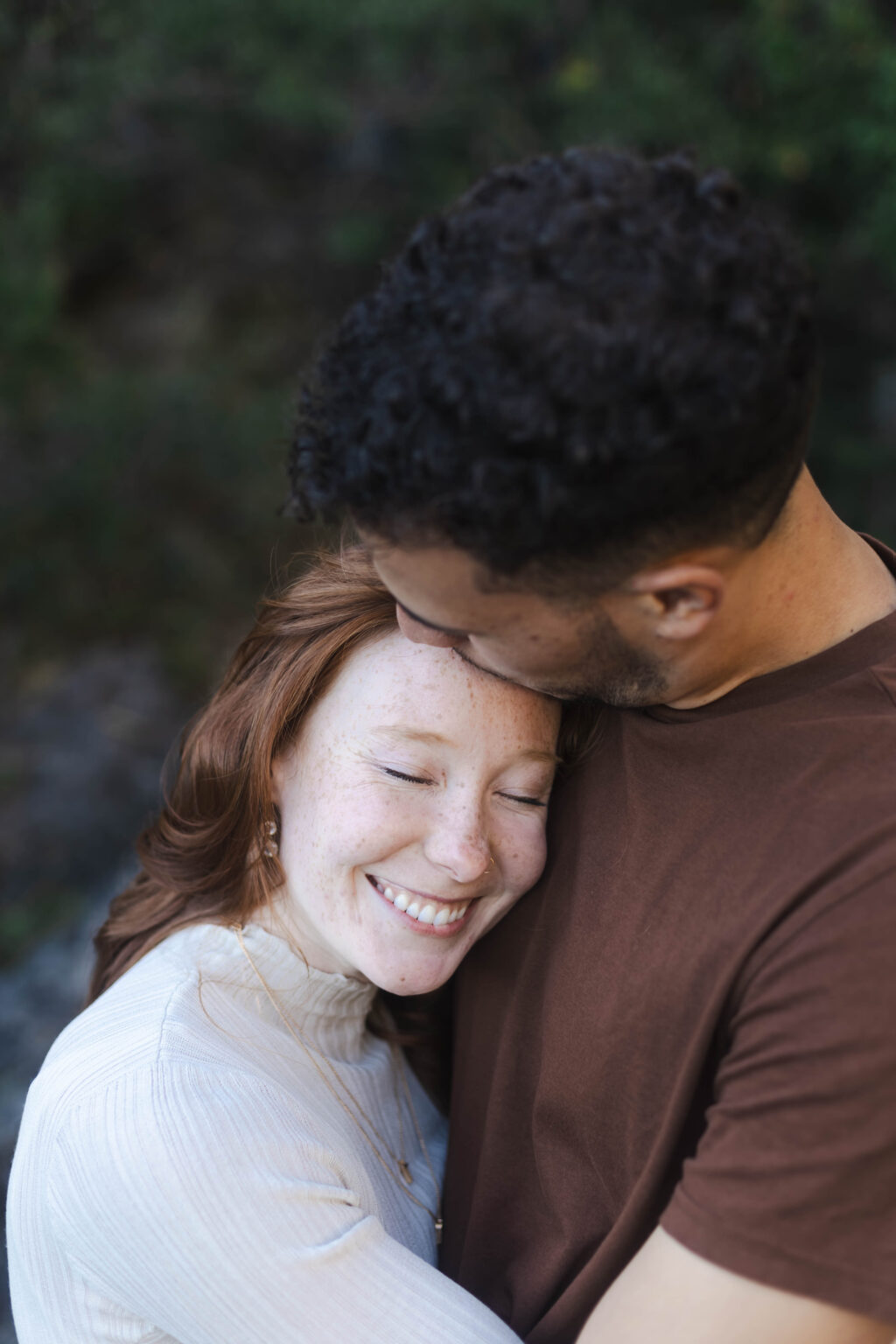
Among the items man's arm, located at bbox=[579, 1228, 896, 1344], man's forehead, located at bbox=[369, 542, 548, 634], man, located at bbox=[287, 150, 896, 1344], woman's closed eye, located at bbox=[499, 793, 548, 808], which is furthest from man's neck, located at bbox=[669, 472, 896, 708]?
man's arm, located at bbox=[579, 1228, 896, 1344]

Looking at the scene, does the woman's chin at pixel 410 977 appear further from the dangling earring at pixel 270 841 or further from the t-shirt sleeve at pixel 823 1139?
the t-shirt sleeve at pixel 823 1139

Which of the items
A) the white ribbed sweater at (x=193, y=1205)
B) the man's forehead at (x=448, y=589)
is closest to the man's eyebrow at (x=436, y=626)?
the man's forehead at (x=448, y=589)

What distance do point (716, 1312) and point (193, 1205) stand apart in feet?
2.09

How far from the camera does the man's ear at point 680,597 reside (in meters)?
1.36

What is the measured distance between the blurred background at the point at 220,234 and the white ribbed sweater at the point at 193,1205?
76.6 inches

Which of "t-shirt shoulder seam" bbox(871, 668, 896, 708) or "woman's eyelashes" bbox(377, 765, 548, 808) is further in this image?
"woman's eyelashes" bbox(377, 765, 548, 808)

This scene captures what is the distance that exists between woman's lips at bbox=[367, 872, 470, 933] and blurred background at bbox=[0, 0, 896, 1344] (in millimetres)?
2250

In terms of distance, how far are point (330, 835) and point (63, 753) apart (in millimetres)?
4043

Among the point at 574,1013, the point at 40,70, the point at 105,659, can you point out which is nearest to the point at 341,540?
the point at 574,1013

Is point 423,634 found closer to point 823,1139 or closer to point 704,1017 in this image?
point 704,1017

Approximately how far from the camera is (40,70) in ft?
13.4

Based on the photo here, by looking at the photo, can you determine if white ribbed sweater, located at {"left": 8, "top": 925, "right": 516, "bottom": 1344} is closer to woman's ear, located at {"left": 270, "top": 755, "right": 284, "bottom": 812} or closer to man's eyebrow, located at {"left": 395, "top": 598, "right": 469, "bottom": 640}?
woman's ear, located at {"left": 270, "top": 755, "right": 284, "bottom": 812}

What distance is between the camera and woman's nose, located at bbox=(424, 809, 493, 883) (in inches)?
66.8

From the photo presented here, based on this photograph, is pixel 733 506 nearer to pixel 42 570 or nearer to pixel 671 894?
pixel 671 894
